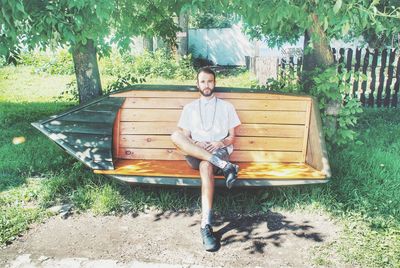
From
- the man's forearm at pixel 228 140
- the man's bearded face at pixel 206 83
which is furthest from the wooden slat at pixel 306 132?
the man's bearded face at pixel 206 83

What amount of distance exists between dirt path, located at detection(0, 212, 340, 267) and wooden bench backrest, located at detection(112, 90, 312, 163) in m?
0.82

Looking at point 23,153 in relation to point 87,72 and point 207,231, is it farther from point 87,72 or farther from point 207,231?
point 207,231

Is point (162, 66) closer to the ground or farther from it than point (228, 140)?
farther from it

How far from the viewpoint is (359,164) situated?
5301mm

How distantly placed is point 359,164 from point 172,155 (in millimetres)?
2503

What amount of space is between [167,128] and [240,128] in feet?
3.00

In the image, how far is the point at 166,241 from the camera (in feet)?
13.0

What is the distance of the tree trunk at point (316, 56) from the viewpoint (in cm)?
474

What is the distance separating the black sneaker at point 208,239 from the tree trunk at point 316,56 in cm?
258

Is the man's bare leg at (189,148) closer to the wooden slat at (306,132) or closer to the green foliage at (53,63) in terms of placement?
the wooden slat at (306,132)

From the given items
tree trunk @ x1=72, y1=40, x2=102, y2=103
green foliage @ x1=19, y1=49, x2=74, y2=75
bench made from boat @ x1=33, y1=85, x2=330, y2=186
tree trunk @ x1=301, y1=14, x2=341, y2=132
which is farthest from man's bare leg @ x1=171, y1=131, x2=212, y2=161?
green foliage @ x1=19, y1=49, x2=74, y2=75

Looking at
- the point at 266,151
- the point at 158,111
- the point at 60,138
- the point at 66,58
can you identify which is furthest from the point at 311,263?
the point at 66,58

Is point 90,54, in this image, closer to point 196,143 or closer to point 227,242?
point 196,143

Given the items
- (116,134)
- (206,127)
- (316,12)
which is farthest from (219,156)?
(316,12)
